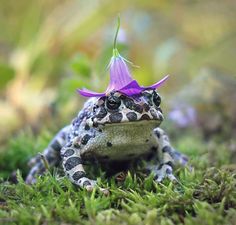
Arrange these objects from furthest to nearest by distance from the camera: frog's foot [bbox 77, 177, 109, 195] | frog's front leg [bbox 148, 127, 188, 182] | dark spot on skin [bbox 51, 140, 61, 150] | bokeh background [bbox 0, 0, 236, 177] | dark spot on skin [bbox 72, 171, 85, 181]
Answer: bokeh background [bbox 0, 0, 236, 177], dark spot on skin [bbox 51, 140, 61, 150], frog's front leg [bbox 148, 127, 188, 182], dark spot on skin [bbox 72, 171, 85, 181], frog's foot [bbox 77, 177, 109, 195]

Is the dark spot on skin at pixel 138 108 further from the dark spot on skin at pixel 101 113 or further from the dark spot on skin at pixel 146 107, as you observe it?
the dark spot on skin at pixel 101 113

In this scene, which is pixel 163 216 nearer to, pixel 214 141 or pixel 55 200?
pixel 55 200

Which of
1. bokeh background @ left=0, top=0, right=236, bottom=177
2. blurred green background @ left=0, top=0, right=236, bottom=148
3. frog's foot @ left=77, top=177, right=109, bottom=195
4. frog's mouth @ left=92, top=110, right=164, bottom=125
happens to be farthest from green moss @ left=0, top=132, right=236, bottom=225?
blurred green background @ left=0, top=0, right=236, bottom=148

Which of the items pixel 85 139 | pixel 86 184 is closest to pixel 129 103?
pixel 85 139

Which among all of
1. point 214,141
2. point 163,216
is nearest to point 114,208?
point 163,216

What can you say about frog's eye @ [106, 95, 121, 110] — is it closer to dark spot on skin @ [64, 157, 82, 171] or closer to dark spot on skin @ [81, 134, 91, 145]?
dark spot on skin @ [81, 134, 91, 145]

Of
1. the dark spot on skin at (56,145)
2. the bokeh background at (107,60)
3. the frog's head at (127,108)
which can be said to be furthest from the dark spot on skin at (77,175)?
the bokeh background at (107,60)
